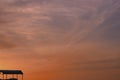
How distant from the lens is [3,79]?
15500 centimetres

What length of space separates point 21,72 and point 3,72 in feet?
21.8

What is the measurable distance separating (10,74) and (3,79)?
20.1ft

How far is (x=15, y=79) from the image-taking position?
6142 inches

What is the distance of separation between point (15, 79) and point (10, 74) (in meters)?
5.40

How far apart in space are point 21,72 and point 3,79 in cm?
872

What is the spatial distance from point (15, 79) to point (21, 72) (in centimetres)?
605

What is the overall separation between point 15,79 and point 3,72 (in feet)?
18.0

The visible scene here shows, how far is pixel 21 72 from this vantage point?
161500 millimetres

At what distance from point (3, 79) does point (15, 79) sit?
13.3 feet

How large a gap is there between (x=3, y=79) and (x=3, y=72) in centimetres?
411

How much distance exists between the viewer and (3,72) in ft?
520

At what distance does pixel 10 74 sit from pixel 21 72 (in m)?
3.89

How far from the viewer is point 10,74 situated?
160750 mm
